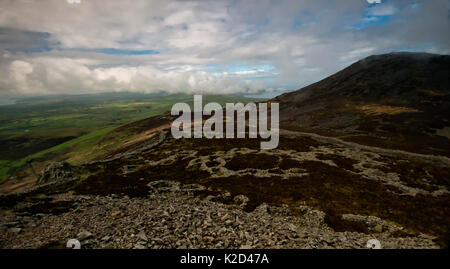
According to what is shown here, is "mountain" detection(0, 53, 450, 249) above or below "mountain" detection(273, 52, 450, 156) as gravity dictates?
below

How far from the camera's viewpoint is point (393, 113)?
128 meters

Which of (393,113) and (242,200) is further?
(393,113)

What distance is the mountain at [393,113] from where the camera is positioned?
86875 mm

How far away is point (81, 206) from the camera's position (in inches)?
1151

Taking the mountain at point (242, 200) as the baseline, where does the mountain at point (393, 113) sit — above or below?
above

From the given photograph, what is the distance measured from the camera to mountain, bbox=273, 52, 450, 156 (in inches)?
3420

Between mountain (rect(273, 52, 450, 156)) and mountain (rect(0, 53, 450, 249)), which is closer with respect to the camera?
mountain (rect(0, 53, 450, 249))

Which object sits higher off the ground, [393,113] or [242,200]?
[393,113]

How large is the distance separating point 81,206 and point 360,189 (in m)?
43.6

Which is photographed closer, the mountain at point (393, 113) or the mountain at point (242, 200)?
the mountain at point (242, 200)

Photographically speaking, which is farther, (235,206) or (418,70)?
(418,70)

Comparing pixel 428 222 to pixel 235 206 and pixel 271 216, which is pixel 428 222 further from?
pixel 235 206
